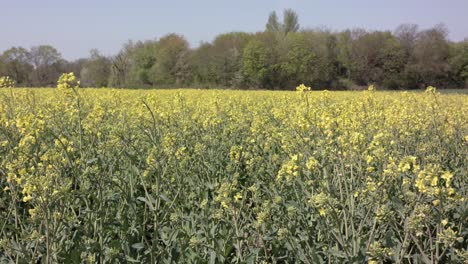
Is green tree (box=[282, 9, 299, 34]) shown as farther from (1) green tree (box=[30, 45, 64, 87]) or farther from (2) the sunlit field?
(2) the sunlit field

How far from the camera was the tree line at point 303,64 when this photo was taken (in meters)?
40.6

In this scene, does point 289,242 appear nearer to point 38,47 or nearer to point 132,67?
point 132,67

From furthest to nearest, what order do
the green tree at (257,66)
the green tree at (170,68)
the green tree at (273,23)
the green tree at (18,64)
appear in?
the green tree at (273,23) < the green tree at (18,64) < the green tree at (170,68) < the green tree at (257,66)

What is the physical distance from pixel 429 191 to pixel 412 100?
8090mm

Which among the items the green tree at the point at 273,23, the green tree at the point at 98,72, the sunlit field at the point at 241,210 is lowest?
the sunlit field at the point at 241,210

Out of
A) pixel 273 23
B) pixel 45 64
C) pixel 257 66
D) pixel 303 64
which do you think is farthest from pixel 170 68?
pixel 273 23

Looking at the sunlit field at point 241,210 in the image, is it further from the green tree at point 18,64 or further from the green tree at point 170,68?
the green tree at point 18,64

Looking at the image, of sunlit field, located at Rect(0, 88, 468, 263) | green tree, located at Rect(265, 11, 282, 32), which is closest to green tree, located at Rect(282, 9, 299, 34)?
green tree, located at Rect(265, 11, 282, 32)

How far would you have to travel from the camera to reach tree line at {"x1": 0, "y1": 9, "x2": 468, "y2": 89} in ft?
133

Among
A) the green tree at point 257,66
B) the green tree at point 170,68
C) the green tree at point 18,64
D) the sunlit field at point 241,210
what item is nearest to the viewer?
the sunlit field at point 241,210

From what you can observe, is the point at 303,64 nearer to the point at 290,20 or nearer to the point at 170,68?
the point at 170,68

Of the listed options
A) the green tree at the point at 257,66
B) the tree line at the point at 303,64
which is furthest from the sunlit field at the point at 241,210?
the green tree at the point at 257,66

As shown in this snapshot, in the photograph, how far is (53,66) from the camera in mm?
49750

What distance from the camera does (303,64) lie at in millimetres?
40281
